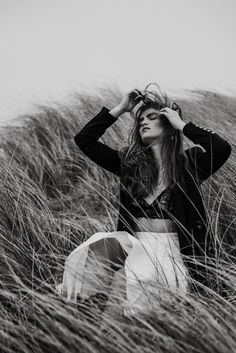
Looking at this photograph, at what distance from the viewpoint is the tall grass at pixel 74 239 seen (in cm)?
160

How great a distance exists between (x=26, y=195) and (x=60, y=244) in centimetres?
61

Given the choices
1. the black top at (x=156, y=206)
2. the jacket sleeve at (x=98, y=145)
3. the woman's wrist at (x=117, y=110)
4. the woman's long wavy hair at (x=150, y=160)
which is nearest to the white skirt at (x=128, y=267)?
the black top at (x=156, y=206)

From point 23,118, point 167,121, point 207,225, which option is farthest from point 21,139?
point 207,225

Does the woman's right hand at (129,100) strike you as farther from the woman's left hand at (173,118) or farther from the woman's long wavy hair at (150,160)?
the woman's left hand at (173,118)

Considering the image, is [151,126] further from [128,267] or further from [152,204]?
[128,267]

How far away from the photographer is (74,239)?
9.40 feet

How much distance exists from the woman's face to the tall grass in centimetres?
38

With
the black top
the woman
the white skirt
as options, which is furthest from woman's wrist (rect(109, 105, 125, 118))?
the white skirt

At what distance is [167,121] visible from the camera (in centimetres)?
268

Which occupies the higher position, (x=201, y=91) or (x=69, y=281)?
(x=201, y=91)

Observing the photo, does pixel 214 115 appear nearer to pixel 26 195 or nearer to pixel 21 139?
pixel 21 139

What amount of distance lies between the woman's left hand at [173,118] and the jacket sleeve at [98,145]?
1.31 feet

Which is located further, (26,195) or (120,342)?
(26,195)

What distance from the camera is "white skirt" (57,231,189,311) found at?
2047 mm
